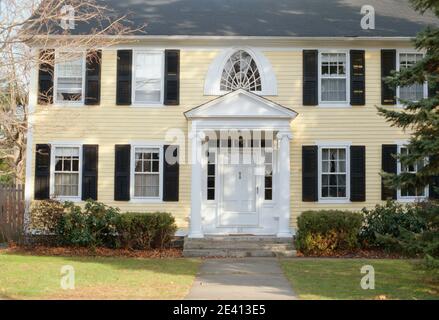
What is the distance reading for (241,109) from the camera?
16000 mm

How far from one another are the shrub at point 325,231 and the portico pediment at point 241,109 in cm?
303

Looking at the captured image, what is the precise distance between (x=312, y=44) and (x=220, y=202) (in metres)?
5.63

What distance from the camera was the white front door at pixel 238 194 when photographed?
16.7 meters

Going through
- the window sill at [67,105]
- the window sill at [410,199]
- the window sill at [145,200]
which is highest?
the window sill at [67,105]

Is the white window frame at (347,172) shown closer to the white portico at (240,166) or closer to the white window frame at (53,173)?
the white portico at (240,166)

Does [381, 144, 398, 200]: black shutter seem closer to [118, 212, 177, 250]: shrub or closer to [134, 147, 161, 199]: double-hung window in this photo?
[118, 212, 177, 250]: shrub

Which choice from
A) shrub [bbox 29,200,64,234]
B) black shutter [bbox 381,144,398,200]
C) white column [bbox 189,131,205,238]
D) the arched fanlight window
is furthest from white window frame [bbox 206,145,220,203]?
black shutter [bbox 381,144,398,200]

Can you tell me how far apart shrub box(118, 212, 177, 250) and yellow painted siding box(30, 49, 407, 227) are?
124cm

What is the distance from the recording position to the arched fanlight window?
56.4ft

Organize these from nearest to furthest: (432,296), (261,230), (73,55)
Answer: (432,296), (73,55), (261,230)

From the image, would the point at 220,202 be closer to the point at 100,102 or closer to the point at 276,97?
the point at 276,97

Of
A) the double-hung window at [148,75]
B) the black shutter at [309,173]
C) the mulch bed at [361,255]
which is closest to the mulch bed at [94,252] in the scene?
the mulch bed at [361,255]

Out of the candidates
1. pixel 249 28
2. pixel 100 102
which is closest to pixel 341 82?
pixel 249 28

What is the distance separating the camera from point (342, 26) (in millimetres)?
17547
